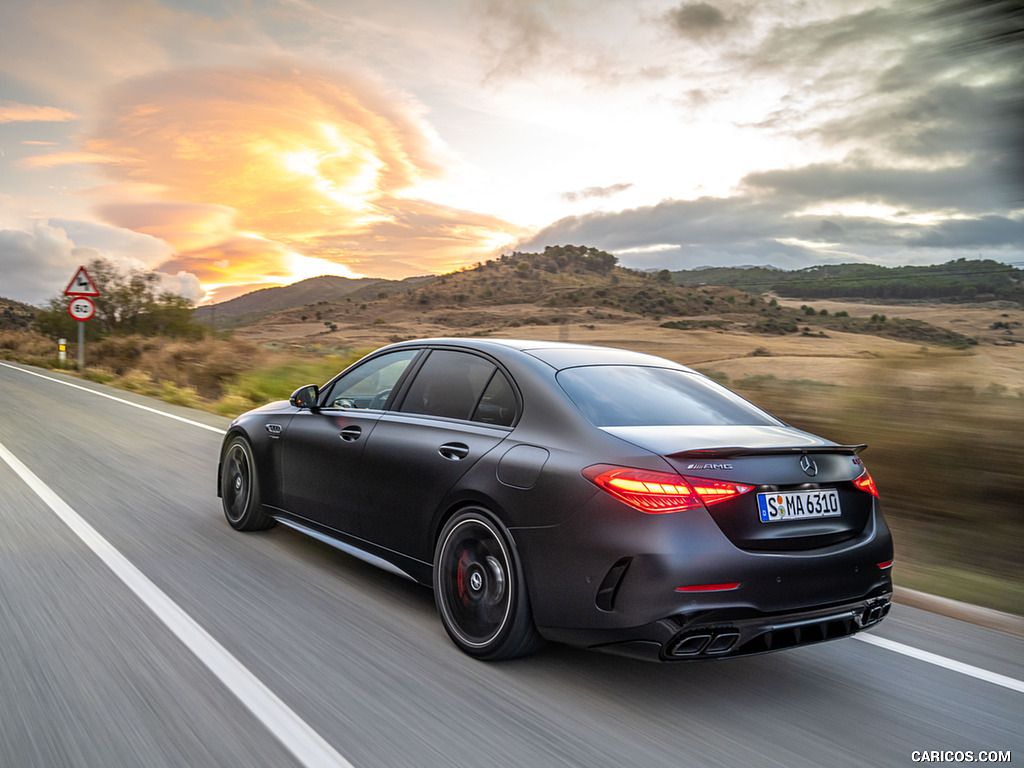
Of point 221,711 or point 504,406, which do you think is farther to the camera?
point 504,406

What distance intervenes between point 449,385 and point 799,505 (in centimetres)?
198

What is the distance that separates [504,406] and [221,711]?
185 centimetres

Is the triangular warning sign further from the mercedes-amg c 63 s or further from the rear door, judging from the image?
the rear door

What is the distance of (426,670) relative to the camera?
12.5 feet

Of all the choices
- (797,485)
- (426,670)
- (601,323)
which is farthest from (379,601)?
(601,323)

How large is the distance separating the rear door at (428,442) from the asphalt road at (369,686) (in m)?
0.49

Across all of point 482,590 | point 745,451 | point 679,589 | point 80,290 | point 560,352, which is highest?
point 80,290

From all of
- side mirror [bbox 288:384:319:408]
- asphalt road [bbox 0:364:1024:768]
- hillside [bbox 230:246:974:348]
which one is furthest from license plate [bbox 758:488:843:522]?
hillside [bbox 230:246:974:348]

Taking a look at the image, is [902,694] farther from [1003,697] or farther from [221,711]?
[221,711]

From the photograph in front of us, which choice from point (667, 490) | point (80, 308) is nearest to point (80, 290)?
point (80, 308)

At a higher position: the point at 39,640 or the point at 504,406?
the point at 504,406

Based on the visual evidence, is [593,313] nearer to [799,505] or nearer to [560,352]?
[560,352]

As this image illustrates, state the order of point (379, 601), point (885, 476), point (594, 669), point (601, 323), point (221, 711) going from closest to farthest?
point (221, 711) < point (594, 669) < point (379, 601) < point (885, 476) < point (601, 323)

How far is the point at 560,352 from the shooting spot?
4652 mm
